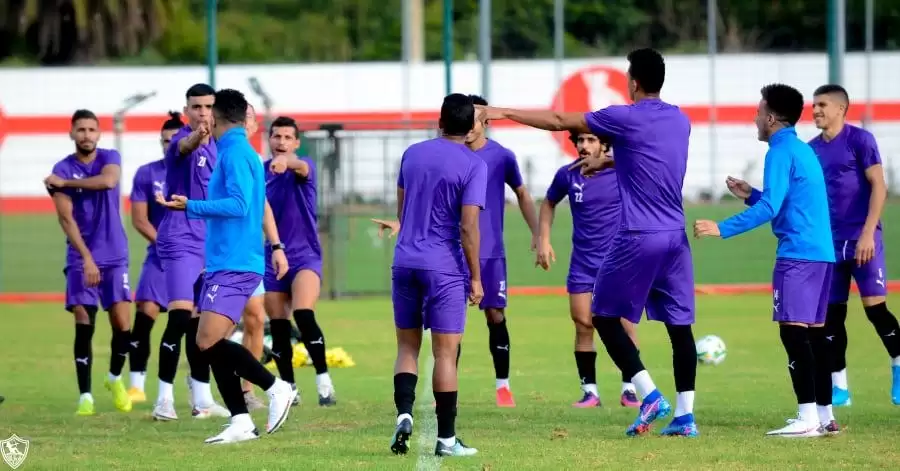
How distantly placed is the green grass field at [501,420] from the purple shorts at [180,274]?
94 cm

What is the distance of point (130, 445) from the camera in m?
9.28

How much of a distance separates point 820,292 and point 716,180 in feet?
77.9

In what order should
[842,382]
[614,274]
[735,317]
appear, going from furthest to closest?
[735,317]
[842,382]
[614,274]

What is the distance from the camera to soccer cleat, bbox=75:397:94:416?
11.4m

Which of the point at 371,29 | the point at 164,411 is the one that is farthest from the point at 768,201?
the point at 371,29

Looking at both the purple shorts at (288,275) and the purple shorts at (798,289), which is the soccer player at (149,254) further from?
the purple shorts at (798,289)

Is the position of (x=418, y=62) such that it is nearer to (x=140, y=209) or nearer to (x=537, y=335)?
(x=537, y=335)

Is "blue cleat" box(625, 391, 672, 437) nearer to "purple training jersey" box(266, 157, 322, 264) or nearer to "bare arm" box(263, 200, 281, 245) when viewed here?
"bare arm" box(263, 200, 281, 245)

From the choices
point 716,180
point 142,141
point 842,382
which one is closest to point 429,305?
point 842,382

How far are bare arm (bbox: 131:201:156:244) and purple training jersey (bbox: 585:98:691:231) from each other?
4.57m

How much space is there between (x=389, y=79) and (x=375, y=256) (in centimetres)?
1501

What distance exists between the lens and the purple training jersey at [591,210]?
11.5m

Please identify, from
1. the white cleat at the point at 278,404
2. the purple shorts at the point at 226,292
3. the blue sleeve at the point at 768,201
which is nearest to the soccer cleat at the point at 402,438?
A: the white cleat at the point at 278,404

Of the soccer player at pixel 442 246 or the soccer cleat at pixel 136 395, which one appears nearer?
the soccer player at pixel 442 246
